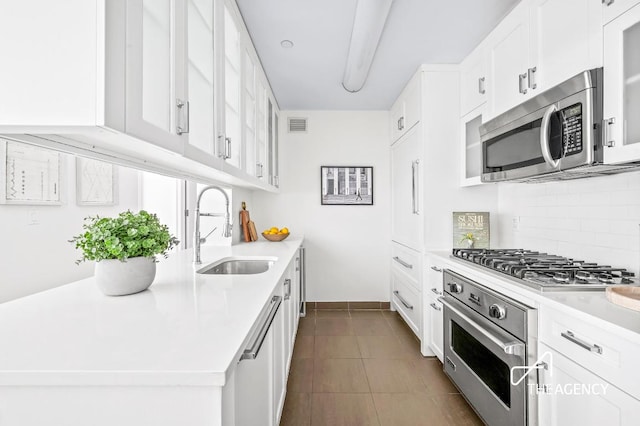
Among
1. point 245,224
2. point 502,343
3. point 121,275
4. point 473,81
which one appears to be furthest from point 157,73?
point 245,224

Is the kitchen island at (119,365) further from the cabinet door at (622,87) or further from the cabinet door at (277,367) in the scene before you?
the cabinet door at (622,87)

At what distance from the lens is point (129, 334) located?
86cm

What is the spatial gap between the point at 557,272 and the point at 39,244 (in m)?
2.83

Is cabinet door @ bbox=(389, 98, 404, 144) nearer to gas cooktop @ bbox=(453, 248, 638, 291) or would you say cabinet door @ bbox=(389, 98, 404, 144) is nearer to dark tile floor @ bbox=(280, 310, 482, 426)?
gas cooktop @ bbox=(453, 248, 638, 291)

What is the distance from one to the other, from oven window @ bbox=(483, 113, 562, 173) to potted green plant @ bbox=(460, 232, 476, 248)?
0.63 m

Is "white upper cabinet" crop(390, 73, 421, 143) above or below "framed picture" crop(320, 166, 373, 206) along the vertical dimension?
Result: above

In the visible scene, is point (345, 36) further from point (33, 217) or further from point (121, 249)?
point (33, 217)

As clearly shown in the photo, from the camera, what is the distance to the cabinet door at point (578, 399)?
103 cm

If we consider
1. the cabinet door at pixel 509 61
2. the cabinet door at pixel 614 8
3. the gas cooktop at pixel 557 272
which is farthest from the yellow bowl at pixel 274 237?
the cabinet door at pixel 614 8

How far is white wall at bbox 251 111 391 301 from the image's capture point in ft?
13.2

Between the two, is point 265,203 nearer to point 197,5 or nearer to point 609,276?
point 197,5

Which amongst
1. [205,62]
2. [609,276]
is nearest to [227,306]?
[205,62]

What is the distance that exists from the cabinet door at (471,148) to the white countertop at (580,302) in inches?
39.1

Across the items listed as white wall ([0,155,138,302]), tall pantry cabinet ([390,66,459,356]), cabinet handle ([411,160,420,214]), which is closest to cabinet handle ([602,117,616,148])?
tall pantry cabinet ([390,66,459,356])
